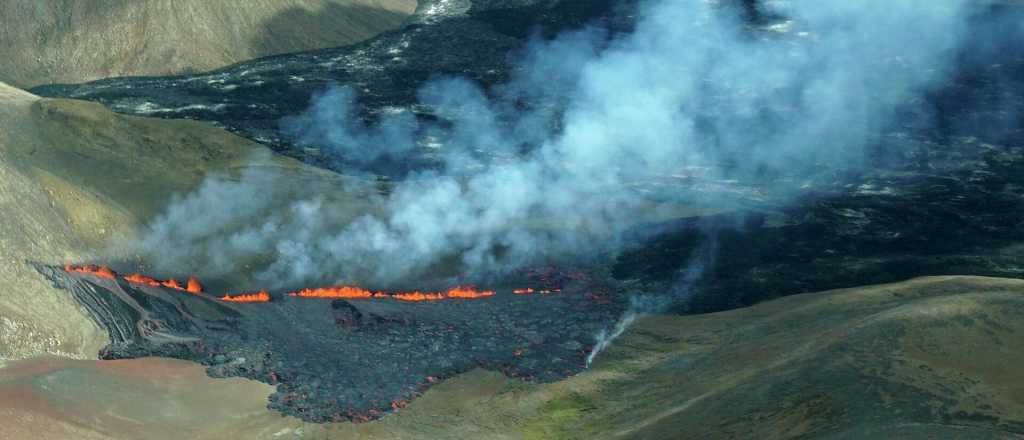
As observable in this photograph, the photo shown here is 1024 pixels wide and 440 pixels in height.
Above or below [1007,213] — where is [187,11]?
above

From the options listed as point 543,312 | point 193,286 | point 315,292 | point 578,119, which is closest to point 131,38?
point 578,119

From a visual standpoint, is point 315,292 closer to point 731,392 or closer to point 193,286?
point 193,286

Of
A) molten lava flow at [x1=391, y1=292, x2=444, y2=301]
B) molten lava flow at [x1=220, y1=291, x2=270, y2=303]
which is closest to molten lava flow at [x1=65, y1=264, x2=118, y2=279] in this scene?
molten lava flow at [x1=220, y1=291, x2=270, y2=303]

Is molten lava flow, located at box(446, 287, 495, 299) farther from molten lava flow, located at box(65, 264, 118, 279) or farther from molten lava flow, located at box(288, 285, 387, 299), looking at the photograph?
molten lava flow, located at box(65, 264, 118, 279)

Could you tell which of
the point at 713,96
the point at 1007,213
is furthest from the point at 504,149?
the point at 1007,213

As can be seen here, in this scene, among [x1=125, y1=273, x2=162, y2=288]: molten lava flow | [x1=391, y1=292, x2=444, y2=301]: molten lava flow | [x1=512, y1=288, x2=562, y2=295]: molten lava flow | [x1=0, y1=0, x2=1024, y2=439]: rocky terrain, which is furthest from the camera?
[x1=512, y1=288, x2=562, y2=295]: molten lava flow

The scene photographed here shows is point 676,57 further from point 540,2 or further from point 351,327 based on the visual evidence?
point 351,327
